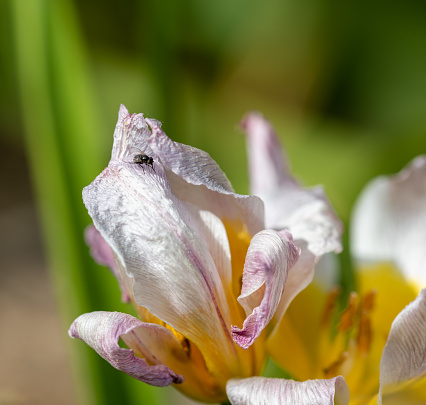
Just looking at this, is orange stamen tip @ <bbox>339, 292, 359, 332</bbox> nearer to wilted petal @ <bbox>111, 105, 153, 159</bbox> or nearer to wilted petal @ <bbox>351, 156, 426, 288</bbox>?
wilted petal @ <bbox>351, 156, 426, 288</bbox>

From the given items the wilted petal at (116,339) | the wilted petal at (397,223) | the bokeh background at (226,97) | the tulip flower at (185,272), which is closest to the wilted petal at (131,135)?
the tulip flower at (185,272)

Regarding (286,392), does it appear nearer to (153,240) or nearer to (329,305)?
(153,240)

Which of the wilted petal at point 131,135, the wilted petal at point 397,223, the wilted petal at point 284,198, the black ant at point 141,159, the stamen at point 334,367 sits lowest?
the stamen at point 334,367

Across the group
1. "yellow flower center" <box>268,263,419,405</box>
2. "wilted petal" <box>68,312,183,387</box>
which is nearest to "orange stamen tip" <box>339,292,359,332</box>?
"yellow flower center" <box>268,263,419,405</box>

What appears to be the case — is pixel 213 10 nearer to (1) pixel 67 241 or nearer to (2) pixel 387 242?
(1) pixel 67 241

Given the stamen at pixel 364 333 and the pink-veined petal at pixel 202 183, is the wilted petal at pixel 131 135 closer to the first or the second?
the pink-veined petal at pixel 202 183

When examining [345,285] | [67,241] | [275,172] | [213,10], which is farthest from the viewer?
[213,10]

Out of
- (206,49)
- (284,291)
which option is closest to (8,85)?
(206,49)
